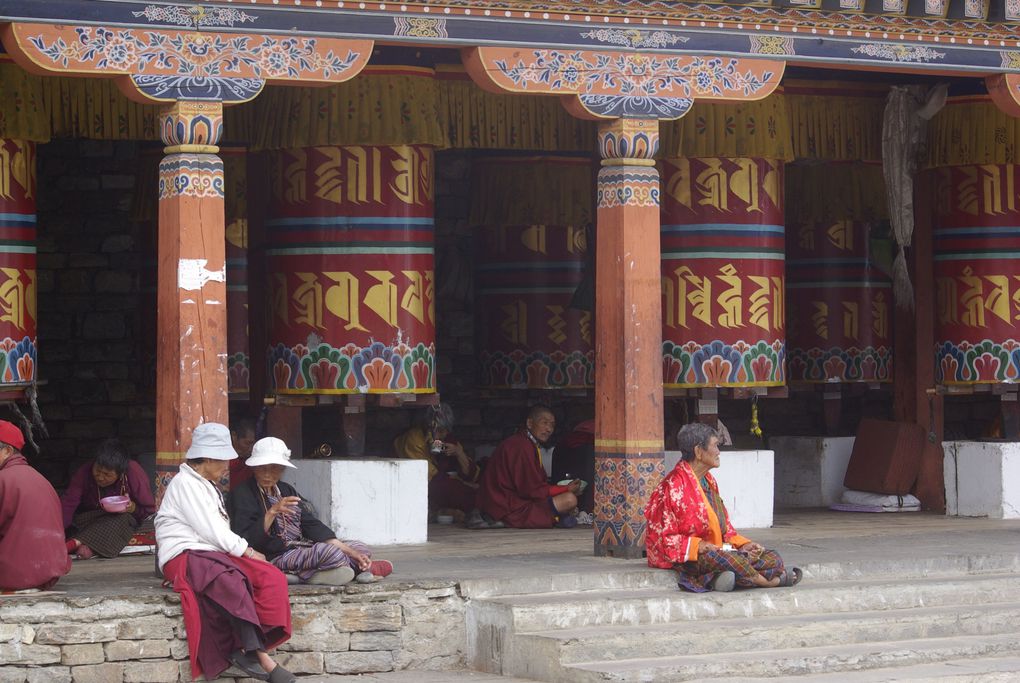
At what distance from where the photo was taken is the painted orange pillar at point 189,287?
27.9ft

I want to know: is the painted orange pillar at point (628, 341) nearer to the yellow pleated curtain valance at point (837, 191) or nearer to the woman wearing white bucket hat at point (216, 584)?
the woman wearing white bucket hat at point (216, 584)

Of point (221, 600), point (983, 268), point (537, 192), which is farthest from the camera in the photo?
point (537, 192)

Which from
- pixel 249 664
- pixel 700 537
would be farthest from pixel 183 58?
pixel 700 537

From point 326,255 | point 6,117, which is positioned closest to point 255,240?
point 326,255

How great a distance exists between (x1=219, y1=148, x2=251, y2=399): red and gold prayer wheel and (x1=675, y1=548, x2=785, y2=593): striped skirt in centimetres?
358

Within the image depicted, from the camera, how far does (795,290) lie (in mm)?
13359

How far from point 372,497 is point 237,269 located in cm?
229

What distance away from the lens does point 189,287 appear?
28.0ft

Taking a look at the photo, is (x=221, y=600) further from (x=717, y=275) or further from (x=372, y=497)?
(x=717, y=275)

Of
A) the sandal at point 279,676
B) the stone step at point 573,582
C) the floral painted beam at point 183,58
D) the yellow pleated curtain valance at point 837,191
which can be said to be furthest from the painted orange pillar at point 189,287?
the yellow pleated curtain valance at point 837,191

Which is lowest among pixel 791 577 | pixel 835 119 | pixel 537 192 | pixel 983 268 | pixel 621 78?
pixel 791 577

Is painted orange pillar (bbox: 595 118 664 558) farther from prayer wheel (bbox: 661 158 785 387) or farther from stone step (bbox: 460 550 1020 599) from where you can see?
prayer wheel (bbox: 661 158 785 387)

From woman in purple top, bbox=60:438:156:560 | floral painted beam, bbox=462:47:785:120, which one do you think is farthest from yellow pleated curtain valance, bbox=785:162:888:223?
woman in purple top, bbox=60:438:156:560

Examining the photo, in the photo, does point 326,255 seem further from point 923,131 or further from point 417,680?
point 923,131
